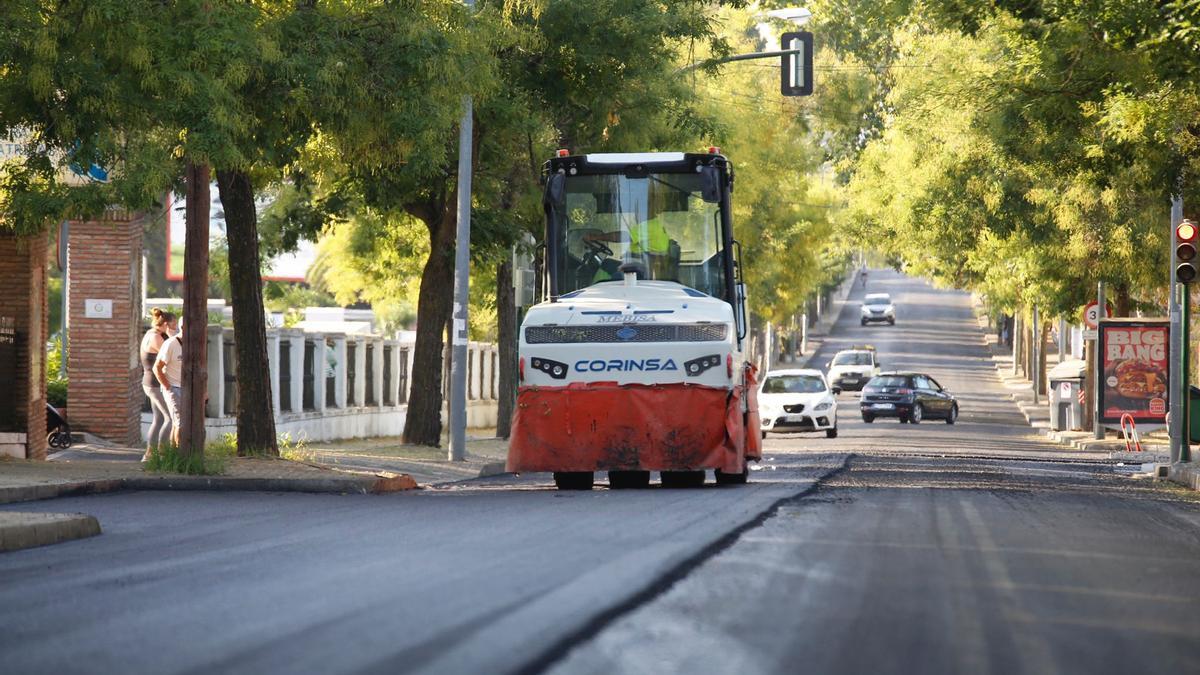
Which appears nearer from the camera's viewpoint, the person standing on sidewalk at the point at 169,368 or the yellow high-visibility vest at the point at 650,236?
the yellow high-visibility vest at the point at 650,236

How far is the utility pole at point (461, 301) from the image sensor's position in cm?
2473

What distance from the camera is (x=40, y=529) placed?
11500 millimetres

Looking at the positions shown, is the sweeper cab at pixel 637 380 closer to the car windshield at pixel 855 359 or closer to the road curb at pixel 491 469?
the road curb at pixel 491 469

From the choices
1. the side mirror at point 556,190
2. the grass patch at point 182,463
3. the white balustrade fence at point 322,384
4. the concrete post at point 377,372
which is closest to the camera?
the grass patch at point 182,463

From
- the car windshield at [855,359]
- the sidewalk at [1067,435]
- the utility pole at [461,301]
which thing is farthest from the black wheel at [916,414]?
the utility pole at [461,301]

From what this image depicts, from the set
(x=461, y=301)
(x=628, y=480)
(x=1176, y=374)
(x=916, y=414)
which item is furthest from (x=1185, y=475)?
(x=916, y=414)

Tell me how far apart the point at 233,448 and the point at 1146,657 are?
15.8 metres

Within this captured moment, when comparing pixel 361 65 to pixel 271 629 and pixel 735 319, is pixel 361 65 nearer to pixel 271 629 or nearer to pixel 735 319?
pixel 735 319

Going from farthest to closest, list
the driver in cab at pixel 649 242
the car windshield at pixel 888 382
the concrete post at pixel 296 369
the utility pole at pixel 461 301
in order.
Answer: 1. the car windshield at pixel 888 382
2. the concrete post at pixel 296 369
3. the utility pole at pixel 461 301
4. the driver in cab at pixel 649 242

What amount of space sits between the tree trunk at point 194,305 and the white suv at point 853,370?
52.2 meters

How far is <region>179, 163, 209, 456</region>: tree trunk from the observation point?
1809cm

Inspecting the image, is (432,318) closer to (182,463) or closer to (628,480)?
(628,480)

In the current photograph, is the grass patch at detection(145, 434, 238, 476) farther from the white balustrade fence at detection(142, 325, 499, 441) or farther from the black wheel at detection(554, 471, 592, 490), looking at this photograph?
the white balustrade fence at detection(142, 325, 499, 441)

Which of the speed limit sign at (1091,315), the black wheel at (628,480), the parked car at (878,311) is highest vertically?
the parked car at (878,311)
